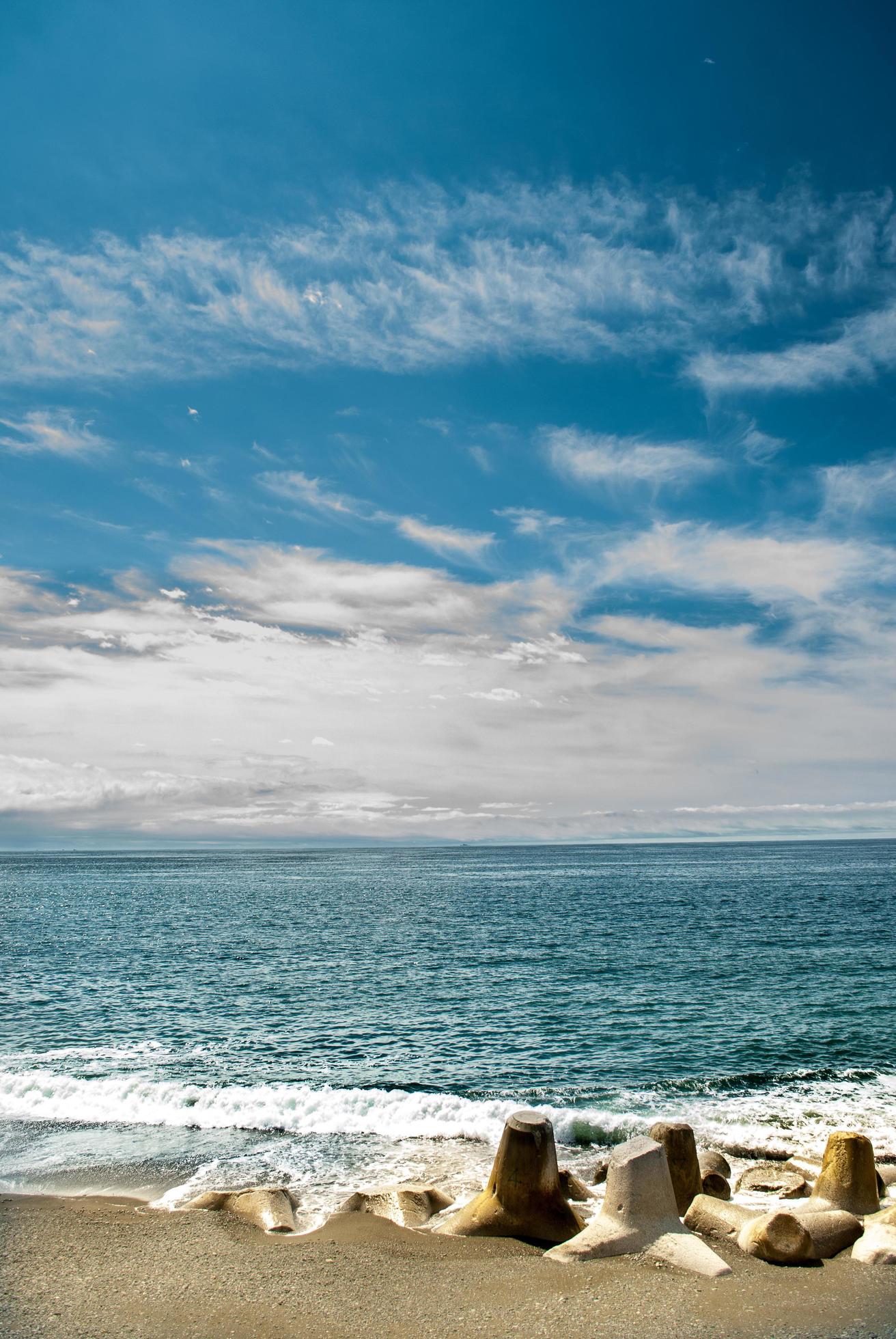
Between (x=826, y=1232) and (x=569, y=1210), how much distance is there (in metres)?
3.61

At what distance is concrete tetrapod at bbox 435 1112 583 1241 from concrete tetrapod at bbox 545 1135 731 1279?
69cm

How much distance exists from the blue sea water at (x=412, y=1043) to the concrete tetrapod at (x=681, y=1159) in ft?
13.1

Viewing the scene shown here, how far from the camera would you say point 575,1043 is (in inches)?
1019

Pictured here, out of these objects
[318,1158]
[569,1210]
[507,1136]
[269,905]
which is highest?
[507,1136]

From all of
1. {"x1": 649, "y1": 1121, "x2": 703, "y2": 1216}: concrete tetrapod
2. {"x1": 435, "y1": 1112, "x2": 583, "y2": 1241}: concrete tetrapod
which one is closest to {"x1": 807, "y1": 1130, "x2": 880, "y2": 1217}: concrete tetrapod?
{"x1": 649, "y1": 1121, "x2": 703, "y2": 1216}: concrete tetrapod

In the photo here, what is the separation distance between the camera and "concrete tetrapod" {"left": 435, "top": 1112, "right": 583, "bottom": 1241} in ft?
40.0

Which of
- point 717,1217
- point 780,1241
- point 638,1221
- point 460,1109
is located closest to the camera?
point 780,1241

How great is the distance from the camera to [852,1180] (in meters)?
12.9

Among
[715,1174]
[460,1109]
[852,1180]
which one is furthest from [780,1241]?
[460,1109]

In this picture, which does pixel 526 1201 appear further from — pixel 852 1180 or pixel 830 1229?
pixel 852 1180

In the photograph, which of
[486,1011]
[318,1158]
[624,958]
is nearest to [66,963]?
[486,1011]

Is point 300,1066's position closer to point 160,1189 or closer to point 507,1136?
point 160,1189

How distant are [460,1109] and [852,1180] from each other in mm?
9315

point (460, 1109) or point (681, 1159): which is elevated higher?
point (681, 1159)
